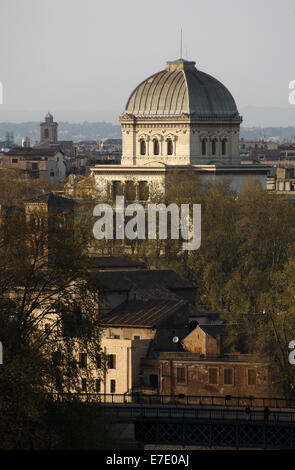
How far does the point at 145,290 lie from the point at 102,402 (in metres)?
17.1

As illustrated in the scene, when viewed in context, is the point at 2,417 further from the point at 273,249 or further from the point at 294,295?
the point at 273,249

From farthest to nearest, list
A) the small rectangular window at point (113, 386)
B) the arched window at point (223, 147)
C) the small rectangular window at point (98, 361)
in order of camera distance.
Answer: the arched window at point (223, 147), the small rectangular window at point (113, 386), the small rectangular window at point (98, 361)

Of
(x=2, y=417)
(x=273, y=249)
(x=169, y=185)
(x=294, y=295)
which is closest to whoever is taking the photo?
(x=2, y=417)

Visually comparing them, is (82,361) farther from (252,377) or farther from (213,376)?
(252,377)

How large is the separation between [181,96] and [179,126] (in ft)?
6.05

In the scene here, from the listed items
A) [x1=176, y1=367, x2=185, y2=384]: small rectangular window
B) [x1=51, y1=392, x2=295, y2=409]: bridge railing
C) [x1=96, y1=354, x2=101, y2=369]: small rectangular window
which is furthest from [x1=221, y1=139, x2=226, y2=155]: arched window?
[x1=96, y1=354, x2=101, y2=369]: small rectangular window

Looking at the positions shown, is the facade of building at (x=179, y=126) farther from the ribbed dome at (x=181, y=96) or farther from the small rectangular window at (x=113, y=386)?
the small rectangular window at (x=113, y=386)

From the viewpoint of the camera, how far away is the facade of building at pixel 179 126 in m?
136

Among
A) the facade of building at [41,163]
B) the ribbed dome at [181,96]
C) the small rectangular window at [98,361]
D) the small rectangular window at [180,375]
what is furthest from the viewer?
the facade of building at [41,163]

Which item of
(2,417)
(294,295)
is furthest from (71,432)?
(294,295)

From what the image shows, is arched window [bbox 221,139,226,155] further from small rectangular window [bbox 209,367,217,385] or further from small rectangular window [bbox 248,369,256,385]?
small rectangular window [bbox 248,369,256,385]

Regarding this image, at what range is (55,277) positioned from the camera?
239 feet

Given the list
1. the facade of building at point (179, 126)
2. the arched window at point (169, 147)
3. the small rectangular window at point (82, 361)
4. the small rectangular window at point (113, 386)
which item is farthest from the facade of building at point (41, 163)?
the small rectangular window at point (82, 361)

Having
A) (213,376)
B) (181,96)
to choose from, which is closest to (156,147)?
(181,96)
